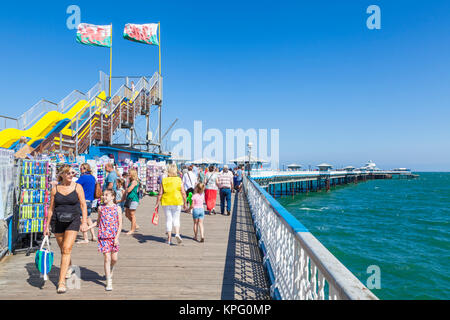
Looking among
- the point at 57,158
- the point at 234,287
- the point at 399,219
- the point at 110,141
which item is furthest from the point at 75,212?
the point at 399,219

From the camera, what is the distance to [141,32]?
26484 mm

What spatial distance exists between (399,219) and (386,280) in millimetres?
17452

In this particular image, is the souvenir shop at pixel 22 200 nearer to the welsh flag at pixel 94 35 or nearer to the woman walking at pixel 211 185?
the woman walking at pixel 211 185

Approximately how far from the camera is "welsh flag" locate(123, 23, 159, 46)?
1026 inches

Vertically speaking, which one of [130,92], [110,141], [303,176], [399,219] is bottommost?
[399,219]

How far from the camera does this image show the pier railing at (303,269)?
1678 millimetres

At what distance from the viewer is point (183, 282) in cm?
413

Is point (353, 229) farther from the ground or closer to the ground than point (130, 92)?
closer to the ground

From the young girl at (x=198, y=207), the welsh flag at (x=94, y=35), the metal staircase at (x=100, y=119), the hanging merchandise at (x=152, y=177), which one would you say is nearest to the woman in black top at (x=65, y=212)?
the young girl at (x=198, y=207)

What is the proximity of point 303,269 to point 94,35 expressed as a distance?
987 inches

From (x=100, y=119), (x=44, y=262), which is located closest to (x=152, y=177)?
(x=100, y=119)

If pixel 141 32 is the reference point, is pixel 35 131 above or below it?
below

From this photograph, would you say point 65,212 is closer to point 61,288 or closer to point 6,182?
point 61,288

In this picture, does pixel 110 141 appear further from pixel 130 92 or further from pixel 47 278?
pixel 47 278
